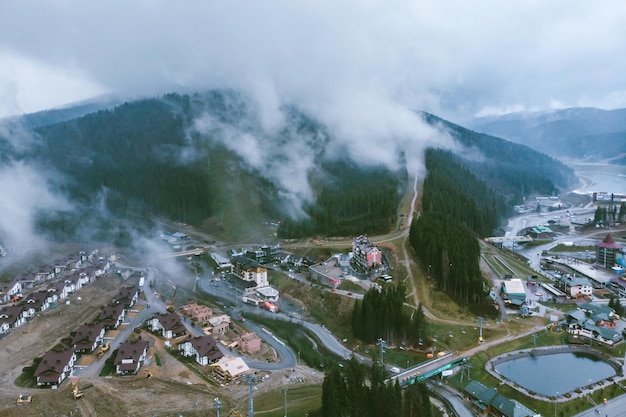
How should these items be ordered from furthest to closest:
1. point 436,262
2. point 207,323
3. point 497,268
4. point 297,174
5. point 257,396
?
point 297,174 → point 497,268 → point 436,262 → point 207,323 → point 257,396

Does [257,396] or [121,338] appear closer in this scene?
[257,396]

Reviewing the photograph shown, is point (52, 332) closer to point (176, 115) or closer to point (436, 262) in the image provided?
point (436, 262)

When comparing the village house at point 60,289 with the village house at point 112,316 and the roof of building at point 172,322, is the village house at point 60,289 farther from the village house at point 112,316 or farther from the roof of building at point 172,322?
the roof of building at point 172,322

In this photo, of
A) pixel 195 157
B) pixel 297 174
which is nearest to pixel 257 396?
pixel 297 174

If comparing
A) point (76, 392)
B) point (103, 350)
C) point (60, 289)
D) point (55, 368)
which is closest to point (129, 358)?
point (103, 350)

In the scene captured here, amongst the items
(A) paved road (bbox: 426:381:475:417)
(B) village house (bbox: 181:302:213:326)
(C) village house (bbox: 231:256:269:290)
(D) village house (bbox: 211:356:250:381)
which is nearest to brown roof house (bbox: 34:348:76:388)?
(D) village house (bbox: 211:356:250:381)

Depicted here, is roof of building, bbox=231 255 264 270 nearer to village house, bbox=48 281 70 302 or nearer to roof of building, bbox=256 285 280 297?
roof of building, bbox=256 285 280 297
